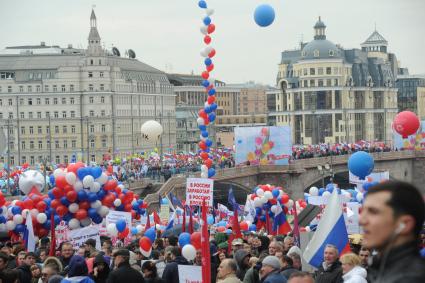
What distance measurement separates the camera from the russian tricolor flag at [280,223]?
80.6 ft

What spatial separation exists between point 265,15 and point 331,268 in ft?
26.3

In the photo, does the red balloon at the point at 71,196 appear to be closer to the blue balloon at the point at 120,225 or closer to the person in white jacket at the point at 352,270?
the blue balloon at the point at 120,225

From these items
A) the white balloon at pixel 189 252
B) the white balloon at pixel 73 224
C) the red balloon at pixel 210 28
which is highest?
the red balloon at pixel 210 28

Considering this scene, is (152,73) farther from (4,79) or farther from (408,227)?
(408,227)

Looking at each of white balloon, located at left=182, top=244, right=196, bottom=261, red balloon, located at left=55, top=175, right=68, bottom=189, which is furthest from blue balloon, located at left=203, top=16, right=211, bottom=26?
red balloon, located at left=55, top=175, right=68, bottom=189

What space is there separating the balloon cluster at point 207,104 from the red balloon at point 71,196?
23.5 feet

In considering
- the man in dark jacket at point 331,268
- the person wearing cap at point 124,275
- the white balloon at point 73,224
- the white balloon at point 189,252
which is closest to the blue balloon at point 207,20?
the white balloon at point 189,252

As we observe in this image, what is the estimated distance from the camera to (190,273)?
38.2 feet

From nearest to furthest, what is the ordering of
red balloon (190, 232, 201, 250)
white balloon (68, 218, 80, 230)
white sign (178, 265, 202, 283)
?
white sign (178, 265, 202, 283) < red balloon (190, 232, 201, 250) < white balloon (68, 218, 80, 230)

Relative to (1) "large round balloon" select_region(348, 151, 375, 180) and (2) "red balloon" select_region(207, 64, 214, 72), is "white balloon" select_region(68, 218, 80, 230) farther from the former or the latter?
(2) "red balloon" select_region(207, 64, 214, 72)

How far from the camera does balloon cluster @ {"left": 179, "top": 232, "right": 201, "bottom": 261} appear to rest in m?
12.8

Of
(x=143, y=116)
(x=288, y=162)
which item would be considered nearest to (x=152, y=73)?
(x=143, y=116)

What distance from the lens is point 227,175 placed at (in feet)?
213

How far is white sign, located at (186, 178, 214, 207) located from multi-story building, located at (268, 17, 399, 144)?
11622 centimetres
